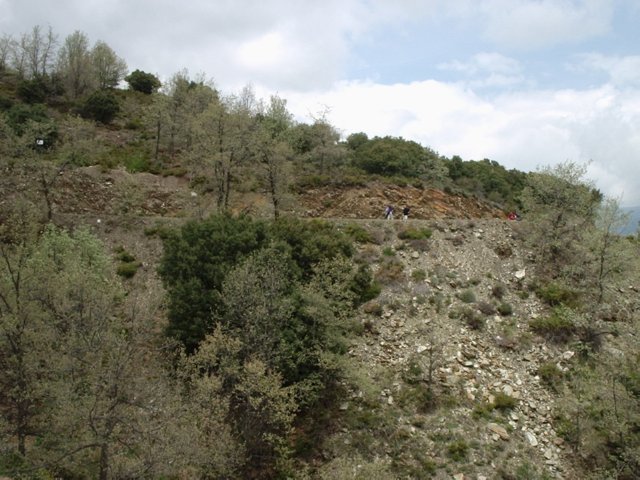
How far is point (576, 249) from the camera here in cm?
3456

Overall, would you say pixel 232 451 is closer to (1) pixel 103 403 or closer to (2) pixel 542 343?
(1) pixel 103 403

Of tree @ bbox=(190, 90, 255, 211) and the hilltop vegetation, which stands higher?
tree @ bbox=(190, 90, 255, 211)

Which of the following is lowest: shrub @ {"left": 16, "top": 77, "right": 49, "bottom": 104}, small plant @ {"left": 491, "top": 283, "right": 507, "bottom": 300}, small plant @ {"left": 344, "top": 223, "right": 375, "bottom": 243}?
small plant @ {"left": 491, "top": 283, "right": 507, "bottom": 300}

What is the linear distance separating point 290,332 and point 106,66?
242 ft

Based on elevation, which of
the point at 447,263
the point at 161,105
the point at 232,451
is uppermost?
the point at 161,105

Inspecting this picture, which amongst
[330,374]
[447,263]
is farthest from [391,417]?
[447,263]

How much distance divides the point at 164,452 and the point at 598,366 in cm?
2302

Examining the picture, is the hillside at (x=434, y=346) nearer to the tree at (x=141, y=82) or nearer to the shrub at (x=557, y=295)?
the shrub at (x=557, y=295)

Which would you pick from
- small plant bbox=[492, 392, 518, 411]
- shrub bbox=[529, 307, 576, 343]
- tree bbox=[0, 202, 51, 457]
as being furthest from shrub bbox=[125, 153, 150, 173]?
small plant bbox=[492, 392, 518, 411]

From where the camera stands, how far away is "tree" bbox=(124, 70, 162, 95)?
82125 millimetres

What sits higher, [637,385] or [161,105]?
[161,105]

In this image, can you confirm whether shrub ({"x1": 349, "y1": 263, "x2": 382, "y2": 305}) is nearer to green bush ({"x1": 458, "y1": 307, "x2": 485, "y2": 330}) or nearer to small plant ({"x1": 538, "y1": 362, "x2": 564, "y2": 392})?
green bush ({"x1": 458, "y1": 307, "x2": 485, "y2": 330})

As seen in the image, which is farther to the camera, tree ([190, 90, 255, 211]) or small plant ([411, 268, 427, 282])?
tree ([190, 90, 255, 211])

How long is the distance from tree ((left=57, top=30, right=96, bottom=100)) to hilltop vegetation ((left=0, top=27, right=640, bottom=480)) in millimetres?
34994
